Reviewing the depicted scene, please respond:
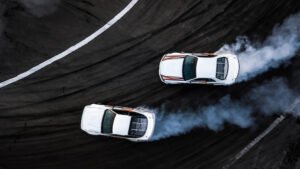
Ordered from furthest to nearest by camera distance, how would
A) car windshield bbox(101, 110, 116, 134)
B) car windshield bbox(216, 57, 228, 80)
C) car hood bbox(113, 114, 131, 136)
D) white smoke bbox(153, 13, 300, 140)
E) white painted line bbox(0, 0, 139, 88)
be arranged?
white painted line bbox(0, 0, 139, 88) < white smoke bbox(153, 13, 300, 140) < car windshield bbox(101, 110, 116, 134) < car hood bbox(113, 114, 131, 136) < car windshield bbox(216, 57, 228, 80)

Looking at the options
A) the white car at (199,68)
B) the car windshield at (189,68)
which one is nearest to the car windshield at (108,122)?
the white car at (199,68)

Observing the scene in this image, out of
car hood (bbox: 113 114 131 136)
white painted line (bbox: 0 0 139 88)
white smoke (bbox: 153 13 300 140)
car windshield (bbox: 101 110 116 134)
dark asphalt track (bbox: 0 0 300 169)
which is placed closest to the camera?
car hood (bbox: 113 114 131 136)

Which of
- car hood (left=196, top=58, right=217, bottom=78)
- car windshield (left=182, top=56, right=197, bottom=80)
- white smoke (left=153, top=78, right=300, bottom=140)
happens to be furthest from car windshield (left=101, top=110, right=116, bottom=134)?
car hood (left=196, top=58, right=217, bottom=78)

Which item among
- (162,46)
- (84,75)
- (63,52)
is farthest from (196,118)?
(63,52)

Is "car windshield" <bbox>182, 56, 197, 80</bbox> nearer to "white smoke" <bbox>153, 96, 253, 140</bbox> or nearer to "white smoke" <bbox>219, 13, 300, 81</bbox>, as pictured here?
"white smoke" <bbox>153, 96, 253, 140</bbox>

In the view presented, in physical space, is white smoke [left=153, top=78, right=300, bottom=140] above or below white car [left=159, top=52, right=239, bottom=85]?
below

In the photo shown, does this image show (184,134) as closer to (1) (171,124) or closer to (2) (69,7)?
(1) (171,124)

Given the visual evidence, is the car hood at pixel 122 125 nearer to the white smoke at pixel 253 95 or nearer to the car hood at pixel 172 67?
the white smoke at pixel 253 95

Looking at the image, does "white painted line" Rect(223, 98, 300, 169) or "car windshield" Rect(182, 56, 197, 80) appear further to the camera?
"white painted line" Rect(223, 98, 300, 169)

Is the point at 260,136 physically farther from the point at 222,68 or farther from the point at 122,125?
the point at 122,125
